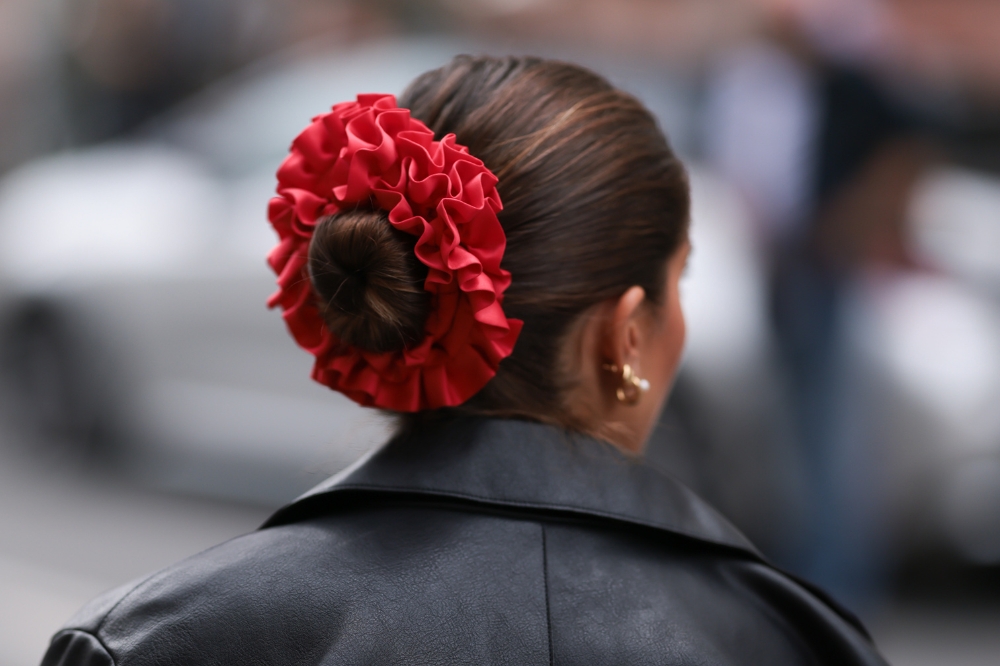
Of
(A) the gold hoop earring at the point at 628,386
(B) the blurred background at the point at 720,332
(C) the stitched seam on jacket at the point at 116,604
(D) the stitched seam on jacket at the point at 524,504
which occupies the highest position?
(A) the gold hoop earring at the point at 628,386

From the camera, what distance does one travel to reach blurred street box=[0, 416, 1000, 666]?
307 cm

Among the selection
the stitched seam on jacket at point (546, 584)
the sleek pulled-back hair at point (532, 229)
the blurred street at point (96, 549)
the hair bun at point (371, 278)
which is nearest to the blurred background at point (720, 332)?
the blurred street at point (96, 549)

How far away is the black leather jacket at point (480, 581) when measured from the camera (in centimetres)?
105

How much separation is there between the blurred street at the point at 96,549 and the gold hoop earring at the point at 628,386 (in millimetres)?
2130

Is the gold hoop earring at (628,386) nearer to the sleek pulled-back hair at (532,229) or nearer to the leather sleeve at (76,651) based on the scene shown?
the sleek pulled-back hair at (532,229)

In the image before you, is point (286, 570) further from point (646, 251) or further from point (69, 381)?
point (69, 381)

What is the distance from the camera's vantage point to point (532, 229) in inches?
48.2

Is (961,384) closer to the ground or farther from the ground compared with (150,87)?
closer to the ground

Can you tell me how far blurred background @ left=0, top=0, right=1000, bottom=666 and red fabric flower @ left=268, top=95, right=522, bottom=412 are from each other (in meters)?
1.60

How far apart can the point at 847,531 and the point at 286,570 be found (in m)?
2.53

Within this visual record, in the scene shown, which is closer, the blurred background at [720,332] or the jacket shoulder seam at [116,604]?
the jacket shoulder seam at [116,604]

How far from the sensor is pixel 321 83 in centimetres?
438

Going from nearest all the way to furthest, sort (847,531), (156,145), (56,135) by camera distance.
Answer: (847,531)
(156,145)
(56,135)

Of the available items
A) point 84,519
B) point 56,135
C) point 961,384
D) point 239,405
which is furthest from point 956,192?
point 56,135
